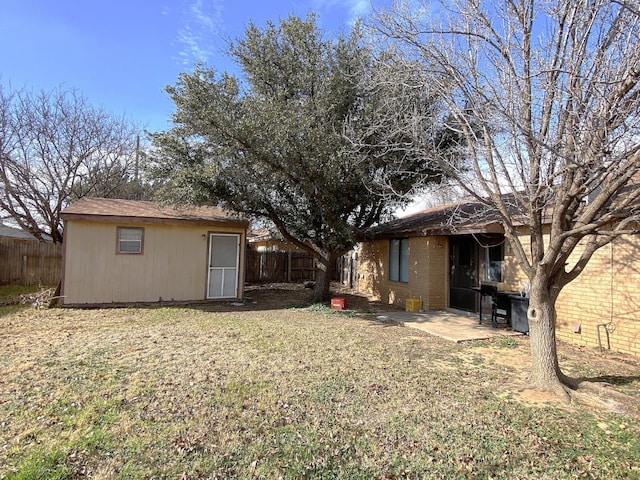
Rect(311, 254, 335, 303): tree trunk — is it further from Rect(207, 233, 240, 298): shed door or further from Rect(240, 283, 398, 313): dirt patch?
Rect(207, 233, 240, 298): shed door

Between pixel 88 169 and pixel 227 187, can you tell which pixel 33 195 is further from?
pixel 227 187

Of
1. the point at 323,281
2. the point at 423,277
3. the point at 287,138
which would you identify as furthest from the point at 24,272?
the point at 423,277

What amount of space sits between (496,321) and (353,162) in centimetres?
491

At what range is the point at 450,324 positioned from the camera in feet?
28.0

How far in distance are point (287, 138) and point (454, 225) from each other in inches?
178

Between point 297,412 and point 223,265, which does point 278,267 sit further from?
point 297,412

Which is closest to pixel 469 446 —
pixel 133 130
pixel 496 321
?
pixel 496 321

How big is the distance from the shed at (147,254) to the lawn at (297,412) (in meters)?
3.65

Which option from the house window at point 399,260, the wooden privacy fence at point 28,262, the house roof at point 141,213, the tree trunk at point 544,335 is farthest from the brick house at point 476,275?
the wooden privacy fence at point 28,262

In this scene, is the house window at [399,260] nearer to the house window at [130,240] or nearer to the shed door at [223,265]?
the shed door at [223,265]

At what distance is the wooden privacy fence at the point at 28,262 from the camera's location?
42.3ft

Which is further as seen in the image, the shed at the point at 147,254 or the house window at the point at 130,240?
the house window at the point at 130,240

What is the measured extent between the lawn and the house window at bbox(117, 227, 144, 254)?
3926 millimetres

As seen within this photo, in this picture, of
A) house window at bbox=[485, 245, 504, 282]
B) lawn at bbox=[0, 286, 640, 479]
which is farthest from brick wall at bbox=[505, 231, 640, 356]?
house window at bbox=[485, 245, 504, 282]
